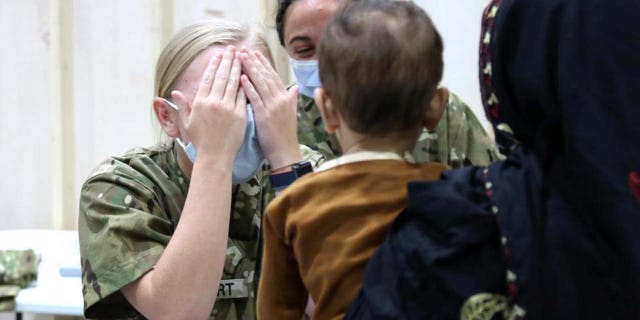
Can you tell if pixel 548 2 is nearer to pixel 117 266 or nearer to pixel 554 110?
pixel 554 110

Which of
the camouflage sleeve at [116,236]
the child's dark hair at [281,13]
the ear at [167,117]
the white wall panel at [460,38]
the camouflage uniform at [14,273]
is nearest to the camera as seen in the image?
the camouflage sleeve at [116,236]

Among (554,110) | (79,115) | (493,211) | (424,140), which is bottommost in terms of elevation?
(79,115)

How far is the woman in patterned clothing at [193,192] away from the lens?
1.23 m

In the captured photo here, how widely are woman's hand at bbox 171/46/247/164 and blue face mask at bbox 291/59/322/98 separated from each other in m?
0.39

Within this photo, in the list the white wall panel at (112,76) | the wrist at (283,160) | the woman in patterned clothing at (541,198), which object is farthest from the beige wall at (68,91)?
the woman in patterned clothing at (541,198)

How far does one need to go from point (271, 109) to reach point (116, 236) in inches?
12.7

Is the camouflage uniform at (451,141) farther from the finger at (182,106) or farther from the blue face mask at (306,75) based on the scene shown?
the finger at (182,106)

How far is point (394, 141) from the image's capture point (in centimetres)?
89

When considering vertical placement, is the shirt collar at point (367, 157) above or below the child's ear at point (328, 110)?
below

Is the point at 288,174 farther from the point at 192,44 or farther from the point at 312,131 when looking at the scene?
the point at 312,131

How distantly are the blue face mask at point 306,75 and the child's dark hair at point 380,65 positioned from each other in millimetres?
781

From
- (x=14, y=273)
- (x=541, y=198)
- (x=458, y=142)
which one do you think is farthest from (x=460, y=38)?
(x=541, y=198)

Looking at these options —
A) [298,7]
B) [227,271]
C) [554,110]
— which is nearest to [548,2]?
[554,110]

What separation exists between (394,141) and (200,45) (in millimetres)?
584
